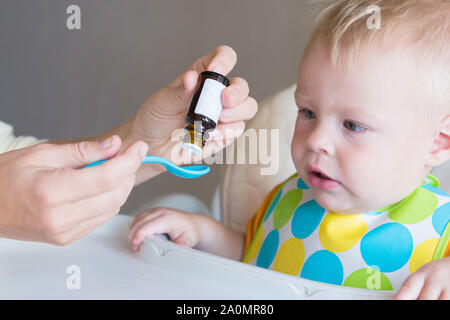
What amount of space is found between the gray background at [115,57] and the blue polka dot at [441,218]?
4.16 ft

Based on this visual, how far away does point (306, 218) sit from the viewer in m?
1.08

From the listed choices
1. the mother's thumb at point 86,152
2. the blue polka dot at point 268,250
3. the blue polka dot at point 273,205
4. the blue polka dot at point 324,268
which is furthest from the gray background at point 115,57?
the mother's thumb at point 86,152

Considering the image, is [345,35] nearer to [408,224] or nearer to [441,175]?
[408,224]

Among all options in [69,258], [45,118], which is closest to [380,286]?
[69,258]

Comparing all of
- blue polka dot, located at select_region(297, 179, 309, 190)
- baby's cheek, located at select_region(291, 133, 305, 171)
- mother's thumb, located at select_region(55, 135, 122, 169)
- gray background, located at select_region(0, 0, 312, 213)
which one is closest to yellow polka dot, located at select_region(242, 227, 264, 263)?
blue polka dot, located at select_region(297, 179, 309, 190)

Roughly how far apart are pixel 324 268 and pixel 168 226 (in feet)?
1.06

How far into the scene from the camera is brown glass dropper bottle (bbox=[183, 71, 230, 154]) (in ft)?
2.80

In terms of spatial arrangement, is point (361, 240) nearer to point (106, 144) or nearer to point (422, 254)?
point (422, 254)

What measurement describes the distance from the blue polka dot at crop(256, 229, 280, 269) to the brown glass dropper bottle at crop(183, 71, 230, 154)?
Answer: 0.33m

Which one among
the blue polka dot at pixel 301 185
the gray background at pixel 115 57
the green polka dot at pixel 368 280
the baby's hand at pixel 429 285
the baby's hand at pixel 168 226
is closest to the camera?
the baby's hand at pixel 429 285

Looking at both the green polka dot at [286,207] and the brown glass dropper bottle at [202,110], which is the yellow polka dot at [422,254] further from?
the brown glass dropper bottle at [202,110]

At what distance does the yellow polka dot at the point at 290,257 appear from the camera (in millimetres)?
1038

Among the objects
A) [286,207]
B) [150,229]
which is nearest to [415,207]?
[286,207]

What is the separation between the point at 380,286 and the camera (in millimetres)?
928
